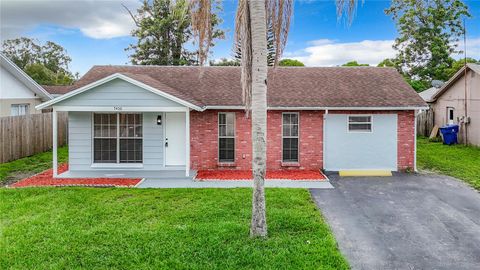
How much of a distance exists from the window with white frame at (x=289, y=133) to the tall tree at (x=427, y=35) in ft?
98.7

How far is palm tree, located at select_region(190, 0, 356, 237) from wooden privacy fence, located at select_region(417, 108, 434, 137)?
2151 cm

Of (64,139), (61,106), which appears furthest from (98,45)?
(61,106)

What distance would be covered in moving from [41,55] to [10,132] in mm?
50309

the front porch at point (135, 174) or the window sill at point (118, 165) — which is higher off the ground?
the window sill at point (118, 165)

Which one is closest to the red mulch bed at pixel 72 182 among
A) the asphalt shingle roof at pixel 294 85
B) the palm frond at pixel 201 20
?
the asphalt shingle roof at pixel 294 85

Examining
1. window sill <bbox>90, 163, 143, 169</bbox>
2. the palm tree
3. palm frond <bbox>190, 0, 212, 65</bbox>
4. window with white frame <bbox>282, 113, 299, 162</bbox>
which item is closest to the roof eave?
window sill <bbox>90, 163, 143, 169</bbox>

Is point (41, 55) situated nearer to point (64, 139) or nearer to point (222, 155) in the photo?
point (64, 139)

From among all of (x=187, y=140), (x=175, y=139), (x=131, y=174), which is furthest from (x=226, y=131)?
(x=131, y=174)

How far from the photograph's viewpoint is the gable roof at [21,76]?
1964cm

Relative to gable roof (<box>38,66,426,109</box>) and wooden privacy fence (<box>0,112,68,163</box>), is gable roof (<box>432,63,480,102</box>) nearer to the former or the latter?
gable roof (<box>38,66,426,109</box>)

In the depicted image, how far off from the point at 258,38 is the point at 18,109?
62.7ft

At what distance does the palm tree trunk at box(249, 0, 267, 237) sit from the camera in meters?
7.34

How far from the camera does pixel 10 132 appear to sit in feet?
54.6

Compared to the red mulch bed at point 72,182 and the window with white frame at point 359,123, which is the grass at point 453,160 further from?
the red mulch bed at point 72,182
